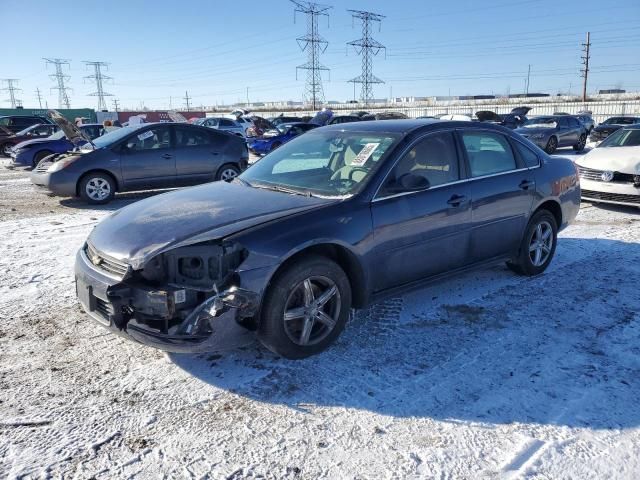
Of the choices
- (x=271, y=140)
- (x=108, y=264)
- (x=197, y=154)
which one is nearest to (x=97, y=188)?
(x=197, y=154)

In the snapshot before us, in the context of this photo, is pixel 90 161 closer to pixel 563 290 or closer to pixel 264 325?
pixel 264 325

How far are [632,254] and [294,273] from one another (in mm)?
4718

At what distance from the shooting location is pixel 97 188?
970 cm

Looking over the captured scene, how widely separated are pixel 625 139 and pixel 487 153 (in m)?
6.69

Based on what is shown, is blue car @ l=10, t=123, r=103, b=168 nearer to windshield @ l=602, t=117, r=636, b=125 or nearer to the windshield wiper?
the windshield wiper

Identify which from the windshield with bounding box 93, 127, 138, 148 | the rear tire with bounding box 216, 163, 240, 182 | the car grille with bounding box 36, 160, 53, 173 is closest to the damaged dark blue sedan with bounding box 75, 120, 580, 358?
the windshield with bounding box 93, 127, 138, 148

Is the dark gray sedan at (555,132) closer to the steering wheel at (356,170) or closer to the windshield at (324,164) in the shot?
the windshield at (324,164)

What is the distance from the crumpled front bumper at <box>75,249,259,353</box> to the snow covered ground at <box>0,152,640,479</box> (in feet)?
1.08

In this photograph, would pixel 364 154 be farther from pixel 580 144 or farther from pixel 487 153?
pixel 580 144

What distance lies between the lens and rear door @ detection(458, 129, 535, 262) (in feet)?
15.2

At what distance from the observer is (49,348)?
381 cm

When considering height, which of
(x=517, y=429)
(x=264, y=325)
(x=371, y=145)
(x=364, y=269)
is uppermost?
(x=371, y=145)

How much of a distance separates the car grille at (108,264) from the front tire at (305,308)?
93 centimetres

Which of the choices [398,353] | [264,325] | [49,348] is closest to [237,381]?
[264,325]
